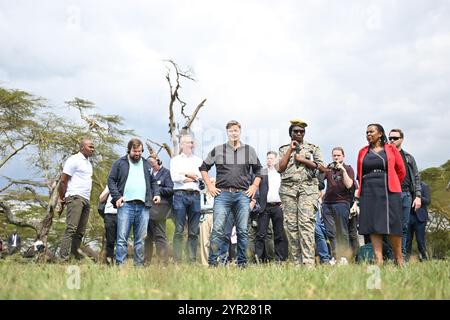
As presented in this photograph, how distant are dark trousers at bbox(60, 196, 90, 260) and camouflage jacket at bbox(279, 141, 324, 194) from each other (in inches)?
127

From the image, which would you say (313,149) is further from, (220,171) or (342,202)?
(342,202)

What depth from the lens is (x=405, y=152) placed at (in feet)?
29.4

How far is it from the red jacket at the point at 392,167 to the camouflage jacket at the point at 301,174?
67 cm

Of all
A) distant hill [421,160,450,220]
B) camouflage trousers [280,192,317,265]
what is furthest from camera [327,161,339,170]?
distant hill [421,160,450,220]

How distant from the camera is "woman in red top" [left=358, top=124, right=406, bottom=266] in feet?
22.8

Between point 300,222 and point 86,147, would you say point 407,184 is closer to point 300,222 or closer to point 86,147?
point 300,222

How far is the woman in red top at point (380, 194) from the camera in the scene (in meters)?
6.96

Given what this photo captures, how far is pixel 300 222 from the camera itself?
7.41 m

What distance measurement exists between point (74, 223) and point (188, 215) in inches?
73.3

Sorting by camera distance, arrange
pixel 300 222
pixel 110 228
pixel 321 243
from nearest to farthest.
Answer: pixel 300 222, pixel 321 243, pixel 110 228

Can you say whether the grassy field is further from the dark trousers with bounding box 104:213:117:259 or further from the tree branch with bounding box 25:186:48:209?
the tree branch with bounding box 25:186:48:209

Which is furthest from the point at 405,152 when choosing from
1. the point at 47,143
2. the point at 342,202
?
the point at 47,143

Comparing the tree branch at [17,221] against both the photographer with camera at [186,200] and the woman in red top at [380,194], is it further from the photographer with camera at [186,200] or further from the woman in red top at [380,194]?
the woman in red top at [380,194]

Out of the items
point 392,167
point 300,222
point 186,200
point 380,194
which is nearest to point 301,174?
point 300,222
